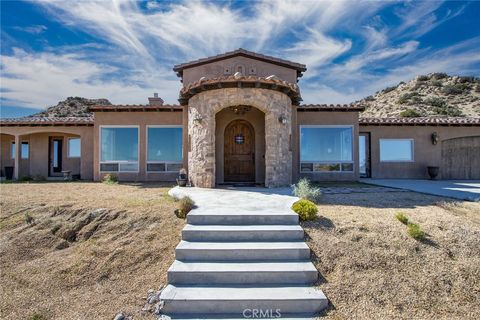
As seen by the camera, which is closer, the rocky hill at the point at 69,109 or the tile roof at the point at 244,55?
the tile roof at the point at 244,55

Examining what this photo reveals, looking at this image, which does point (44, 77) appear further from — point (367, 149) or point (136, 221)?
point (367, 149)

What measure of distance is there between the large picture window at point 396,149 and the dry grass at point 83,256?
14.2 meters

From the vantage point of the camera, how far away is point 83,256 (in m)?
5.36

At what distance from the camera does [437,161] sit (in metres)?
16.0

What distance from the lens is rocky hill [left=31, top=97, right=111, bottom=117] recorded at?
35.6 metres

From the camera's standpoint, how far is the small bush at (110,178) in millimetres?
13383

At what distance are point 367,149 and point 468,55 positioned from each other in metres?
19.9

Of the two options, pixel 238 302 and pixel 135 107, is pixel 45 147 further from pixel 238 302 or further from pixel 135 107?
pixel 238 302

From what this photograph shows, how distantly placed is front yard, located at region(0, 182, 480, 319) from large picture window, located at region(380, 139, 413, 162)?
29.6ft

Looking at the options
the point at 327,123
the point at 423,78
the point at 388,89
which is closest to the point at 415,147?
the point at 327,123

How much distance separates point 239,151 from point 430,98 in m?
34.7

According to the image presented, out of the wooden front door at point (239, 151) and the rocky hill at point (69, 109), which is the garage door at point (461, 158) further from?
the rocky hill at point (69, 109)

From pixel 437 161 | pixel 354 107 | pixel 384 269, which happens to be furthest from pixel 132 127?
pixel 437 161

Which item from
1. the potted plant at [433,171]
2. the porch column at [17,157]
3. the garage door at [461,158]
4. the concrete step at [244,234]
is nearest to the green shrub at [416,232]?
the concrete step at [244,234]
